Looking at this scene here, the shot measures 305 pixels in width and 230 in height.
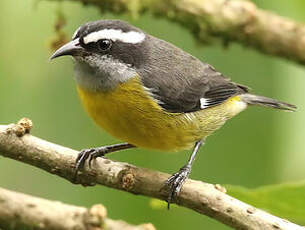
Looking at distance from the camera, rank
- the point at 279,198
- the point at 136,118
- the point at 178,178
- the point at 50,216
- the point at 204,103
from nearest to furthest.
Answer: the point at 50,216
the point at 279,198
the point at 178,178
the point at 136,118
the point at 204,103

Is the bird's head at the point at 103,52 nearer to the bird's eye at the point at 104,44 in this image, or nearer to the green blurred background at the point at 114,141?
the bird's eye at the point at 104,44

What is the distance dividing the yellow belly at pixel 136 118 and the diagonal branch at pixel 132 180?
0.49 metres

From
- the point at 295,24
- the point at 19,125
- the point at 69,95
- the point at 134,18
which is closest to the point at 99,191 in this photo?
the point at 69,95

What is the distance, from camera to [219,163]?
4574 millimetres

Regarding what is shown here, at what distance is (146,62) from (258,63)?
1028mm

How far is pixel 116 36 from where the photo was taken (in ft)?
14.5

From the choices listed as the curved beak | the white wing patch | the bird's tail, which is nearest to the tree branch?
the curved beak

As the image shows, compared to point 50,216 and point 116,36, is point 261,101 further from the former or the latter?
point 50,216

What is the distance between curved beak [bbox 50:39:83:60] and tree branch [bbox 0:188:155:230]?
1.78 m

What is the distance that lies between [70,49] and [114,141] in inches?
46.3

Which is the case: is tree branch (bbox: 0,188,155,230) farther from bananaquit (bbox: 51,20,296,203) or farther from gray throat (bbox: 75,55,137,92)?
gray throat (bbox: 75,55,137,92)

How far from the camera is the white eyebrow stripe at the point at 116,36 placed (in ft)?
14.0

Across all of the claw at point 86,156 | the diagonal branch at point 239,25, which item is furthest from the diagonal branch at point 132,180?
the diagonal branch at point 239,25

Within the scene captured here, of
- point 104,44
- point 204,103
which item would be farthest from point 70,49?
point 204,103
